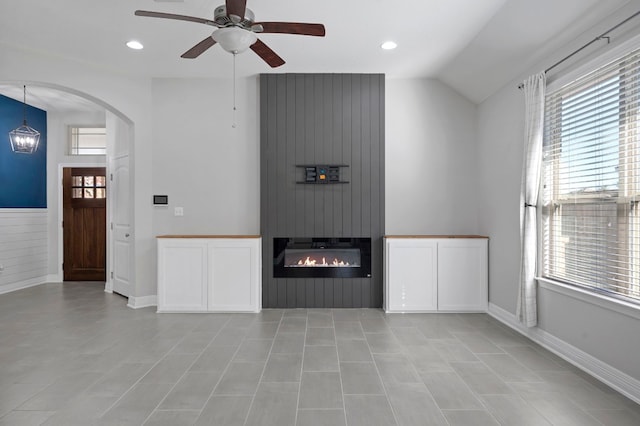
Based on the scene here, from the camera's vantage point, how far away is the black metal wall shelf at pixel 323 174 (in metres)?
4.45

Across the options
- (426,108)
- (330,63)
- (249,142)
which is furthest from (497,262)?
(249,142)

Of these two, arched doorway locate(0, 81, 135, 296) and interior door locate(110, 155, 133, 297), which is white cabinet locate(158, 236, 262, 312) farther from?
interior door locate(110, 155, 133, 297)

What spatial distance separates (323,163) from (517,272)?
2531 mm

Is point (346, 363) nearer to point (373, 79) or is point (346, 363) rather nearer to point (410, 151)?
point (410, 151)

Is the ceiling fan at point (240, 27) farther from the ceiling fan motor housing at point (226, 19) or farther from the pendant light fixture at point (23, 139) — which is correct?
the pendant light fixture at point (23, 139)

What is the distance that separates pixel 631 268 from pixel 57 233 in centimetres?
775

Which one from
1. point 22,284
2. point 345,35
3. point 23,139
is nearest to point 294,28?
point 345,35

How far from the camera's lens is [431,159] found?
182 inches

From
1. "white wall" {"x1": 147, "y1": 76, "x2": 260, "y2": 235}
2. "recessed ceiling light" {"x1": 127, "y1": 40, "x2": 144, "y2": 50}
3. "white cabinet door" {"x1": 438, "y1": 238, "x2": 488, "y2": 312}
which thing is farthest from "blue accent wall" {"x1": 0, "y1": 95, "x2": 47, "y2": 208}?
"white cabinet door" {"x1": 438, "y1": 238, "x2": 488, "y2": 312}

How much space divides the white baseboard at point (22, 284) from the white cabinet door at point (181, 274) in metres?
3.08

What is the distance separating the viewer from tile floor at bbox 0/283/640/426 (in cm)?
211

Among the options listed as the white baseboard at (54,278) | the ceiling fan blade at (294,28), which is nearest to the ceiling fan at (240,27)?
the ceiling fan blade at (294,28)

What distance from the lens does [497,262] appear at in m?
4.05

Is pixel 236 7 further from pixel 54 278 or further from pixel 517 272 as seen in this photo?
pixel 54 278
